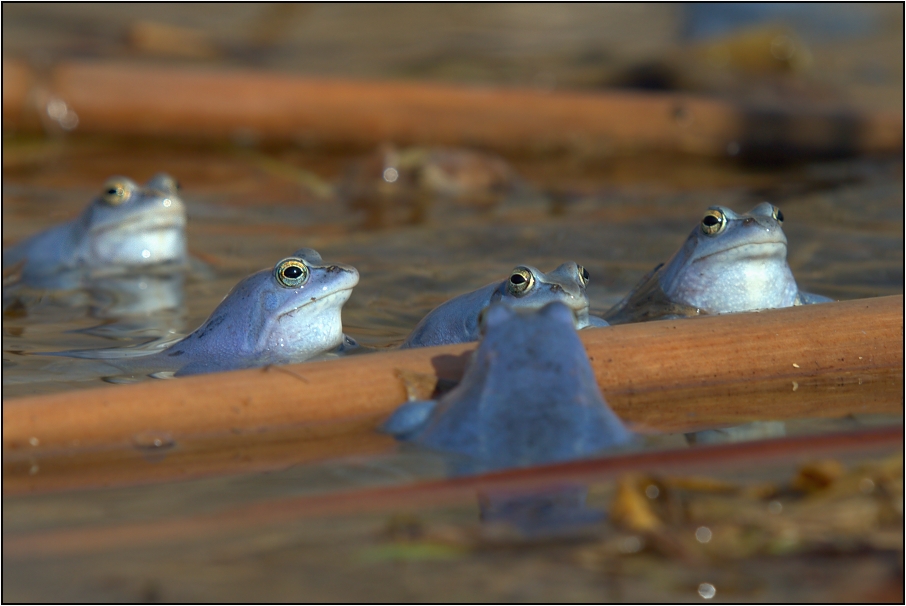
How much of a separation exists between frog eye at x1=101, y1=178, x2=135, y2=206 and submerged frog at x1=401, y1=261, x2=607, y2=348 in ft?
6.71

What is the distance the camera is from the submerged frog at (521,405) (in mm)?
2529

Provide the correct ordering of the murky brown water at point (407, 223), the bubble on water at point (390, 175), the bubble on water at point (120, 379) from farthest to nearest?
1. the bubble on water at point (390, 175)
2. the murky brown water at point (407, 223)
3. the bubble on water at point (120, 379)

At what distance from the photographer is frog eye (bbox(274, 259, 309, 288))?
3.47 meters

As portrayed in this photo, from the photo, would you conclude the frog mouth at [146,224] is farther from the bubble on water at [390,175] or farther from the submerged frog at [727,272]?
the submerged frog at [727,272]

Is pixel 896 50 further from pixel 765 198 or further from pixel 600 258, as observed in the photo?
pixel 600 258

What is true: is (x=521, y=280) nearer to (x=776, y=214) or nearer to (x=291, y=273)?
(x=291, y=273)

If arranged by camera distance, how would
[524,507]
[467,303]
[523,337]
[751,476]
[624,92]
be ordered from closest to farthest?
[524,507] → [751,476] → [523,337] → [467,303] → [624,92]

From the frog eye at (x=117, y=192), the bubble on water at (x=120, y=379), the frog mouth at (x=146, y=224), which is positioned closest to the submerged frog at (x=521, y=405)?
the bubble on water at (x=120, y=379)

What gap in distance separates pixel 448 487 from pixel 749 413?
1014mm

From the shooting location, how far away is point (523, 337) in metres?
2.67

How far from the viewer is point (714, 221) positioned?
12.0 ft

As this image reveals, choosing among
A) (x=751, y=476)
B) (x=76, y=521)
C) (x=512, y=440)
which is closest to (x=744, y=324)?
(x=751, y=476)

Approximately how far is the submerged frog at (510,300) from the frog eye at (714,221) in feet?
1.73

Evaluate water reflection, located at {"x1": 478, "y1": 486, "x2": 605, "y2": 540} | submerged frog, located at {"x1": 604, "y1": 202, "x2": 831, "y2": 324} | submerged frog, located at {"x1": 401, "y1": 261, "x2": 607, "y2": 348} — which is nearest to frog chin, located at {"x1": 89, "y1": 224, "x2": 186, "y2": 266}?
submerged frog, located at {"x1": 401, "y1": 261, "x2": 607, "y2": 348}
